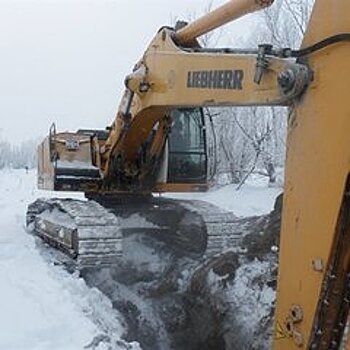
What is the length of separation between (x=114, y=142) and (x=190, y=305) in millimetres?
2111

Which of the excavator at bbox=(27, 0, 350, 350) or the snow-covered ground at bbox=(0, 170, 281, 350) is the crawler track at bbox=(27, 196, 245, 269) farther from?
the snow-covered ground at bbox=(0, 170, 281, 350)

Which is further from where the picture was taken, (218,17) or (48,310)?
(48,310)

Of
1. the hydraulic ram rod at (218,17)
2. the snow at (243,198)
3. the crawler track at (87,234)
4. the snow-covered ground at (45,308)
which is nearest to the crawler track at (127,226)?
the crawler track at (87,234)

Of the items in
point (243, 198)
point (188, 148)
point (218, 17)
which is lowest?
point (243, 198)

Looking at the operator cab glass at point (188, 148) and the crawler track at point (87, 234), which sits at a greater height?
the operator cab glass at point (188, 148)

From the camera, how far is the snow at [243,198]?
55.7ft

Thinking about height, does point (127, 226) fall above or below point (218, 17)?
below

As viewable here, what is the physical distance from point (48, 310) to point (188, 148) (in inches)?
129

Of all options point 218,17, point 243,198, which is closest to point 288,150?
point 218,17

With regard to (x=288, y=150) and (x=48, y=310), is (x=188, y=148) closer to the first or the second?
(x=48, y=310)

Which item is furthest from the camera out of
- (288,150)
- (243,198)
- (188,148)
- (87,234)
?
(243,198)

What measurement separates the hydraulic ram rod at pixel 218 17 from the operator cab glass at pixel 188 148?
2.23m

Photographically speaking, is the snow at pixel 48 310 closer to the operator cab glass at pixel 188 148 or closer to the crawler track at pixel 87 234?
the crawler track at pixel 87 234

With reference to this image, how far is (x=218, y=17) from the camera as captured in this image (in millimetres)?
4480
